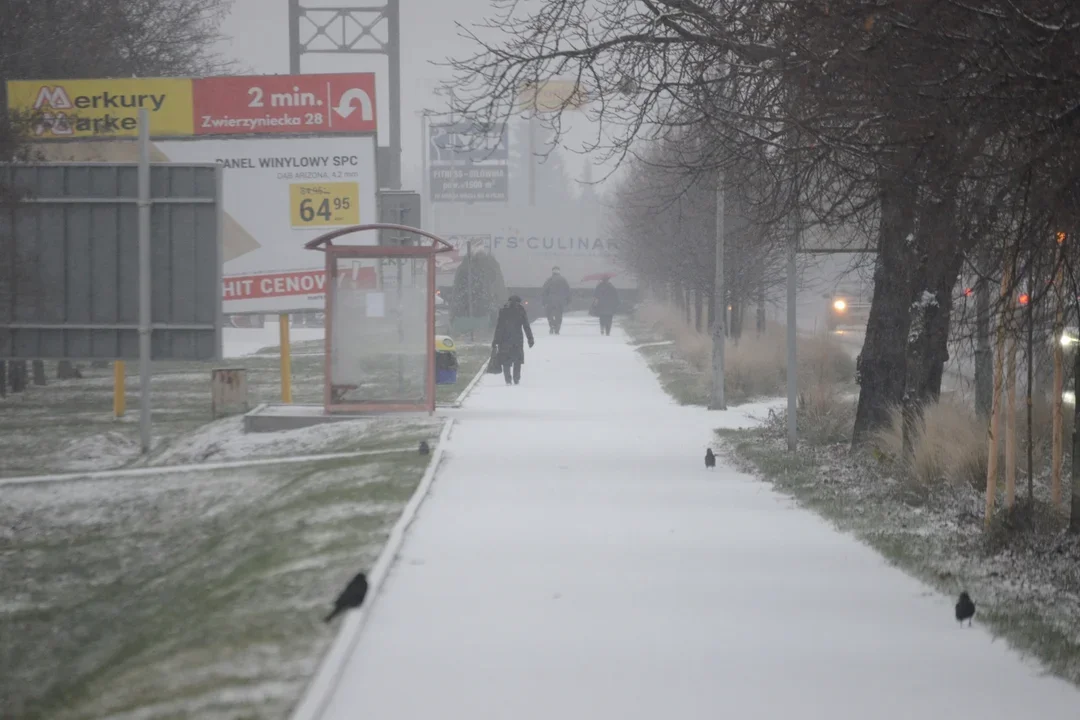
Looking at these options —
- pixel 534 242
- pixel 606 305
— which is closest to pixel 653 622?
pixel 606 305

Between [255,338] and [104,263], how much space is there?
34.0 m

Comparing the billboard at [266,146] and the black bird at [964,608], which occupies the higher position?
the billboard at [266,146]

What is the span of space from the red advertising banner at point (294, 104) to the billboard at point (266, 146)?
0.02m

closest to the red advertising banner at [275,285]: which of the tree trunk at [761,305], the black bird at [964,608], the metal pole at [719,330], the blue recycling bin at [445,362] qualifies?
the blue recycling bin at [445,362]

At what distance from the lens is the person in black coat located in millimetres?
27094

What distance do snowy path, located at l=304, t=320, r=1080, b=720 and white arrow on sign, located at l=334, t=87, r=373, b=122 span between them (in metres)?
10.7

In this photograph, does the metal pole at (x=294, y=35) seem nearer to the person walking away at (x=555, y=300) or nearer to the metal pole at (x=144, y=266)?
the metal pole at (x=144, y=266)

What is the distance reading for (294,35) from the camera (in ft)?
81.5

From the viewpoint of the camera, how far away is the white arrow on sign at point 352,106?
74.7 feet

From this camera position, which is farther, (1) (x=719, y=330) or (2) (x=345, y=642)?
(1) (x=719, y=330)

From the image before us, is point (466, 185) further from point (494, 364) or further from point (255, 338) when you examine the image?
point (494, 364)

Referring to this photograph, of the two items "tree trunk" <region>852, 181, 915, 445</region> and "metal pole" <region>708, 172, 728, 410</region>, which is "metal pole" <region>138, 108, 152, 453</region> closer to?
"metal pole" <region>708, 172, 728, 410</region>

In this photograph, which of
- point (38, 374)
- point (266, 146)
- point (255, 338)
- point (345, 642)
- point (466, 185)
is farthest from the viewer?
point (466, 185)

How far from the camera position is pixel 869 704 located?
6.34m
